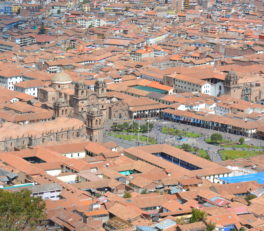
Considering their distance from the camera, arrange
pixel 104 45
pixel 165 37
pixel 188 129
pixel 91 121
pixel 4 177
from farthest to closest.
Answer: pixel 165 37 → pixel 104 45 → pixel 188 129 → pixel 91 121 → pixel 4 177

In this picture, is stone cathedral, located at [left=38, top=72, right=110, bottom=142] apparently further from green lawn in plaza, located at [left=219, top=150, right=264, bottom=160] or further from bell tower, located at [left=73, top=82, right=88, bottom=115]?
green lawn in plaza, located at [left=219, top=150, right=264, bottom=160]

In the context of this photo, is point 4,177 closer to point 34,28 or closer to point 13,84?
point 13,84

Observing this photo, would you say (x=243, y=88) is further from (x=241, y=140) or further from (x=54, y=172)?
(x=54, y=172)

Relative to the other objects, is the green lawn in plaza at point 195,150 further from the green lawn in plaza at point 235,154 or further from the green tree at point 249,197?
the green tree at point 249,197

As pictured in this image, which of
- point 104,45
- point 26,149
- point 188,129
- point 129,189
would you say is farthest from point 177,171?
point 104,45

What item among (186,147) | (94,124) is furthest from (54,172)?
(186,147)

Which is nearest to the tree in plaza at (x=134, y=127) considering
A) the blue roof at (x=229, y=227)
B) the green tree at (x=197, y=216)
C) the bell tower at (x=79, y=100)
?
the bell tower at (x=79, y=100)
